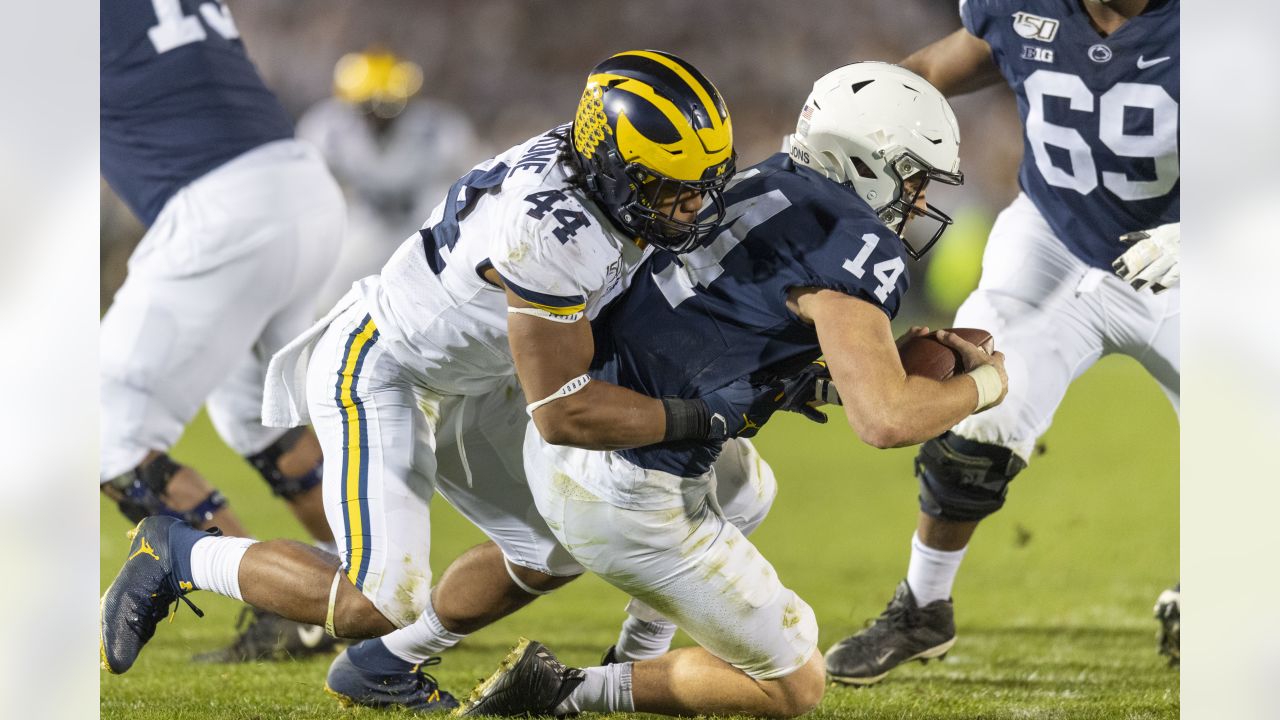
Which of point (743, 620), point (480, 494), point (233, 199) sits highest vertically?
point (233, 199)

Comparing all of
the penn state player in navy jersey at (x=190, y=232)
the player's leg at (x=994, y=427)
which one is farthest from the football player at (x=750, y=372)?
the penn state player in navy jersey at (x=190, y=232)

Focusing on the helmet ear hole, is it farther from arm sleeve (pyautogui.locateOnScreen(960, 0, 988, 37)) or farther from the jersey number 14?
the jersey number 14

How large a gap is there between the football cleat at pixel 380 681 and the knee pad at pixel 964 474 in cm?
107

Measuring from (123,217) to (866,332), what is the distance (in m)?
1.80

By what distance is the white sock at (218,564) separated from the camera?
2.11m

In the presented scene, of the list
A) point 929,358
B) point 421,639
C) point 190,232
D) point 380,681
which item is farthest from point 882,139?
point 190,232

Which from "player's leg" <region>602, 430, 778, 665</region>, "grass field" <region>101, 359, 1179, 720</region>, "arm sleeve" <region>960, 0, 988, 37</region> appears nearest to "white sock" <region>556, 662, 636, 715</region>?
"player's leg" <region>602, 430, 778, 665</region>

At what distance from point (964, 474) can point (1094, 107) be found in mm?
791

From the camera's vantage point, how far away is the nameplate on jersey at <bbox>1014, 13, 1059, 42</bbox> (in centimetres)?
244

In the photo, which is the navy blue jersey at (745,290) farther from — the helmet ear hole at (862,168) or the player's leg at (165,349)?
the player's leg at (165,349)

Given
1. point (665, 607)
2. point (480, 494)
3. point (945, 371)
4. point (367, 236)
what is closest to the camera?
point (945, 371)
